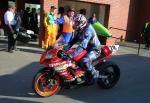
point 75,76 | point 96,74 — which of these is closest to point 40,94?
point 75,76

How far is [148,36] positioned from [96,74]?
35.8 feet

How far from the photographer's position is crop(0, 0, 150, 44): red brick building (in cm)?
1688

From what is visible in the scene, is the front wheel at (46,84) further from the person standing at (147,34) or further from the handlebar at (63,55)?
the person standing at (147,34)

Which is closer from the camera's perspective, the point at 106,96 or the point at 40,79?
the point at 40,79

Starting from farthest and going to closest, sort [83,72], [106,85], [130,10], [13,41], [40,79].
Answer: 1. [130,10]
2. [13,41]
3. [106,85]
4. [83,72]
5. [40,79]

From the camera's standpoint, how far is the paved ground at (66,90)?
24.7ft

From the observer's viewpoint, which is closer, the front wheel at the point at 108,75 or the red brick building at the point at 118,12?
the front wheel at the point at 108,75

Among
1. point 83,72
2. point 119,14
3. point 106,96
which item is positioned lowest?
point 106,96

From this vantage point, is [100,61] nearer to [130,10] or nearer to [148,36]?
[148,36]

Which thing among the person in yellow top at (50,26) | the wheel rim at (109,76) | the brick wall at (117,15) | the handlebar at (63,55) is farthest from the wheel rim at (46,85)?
the brick wall at (117,15)

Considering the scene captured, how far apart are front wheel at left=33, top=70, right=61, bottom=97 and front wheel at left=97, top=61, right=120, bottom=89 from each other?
122 cm

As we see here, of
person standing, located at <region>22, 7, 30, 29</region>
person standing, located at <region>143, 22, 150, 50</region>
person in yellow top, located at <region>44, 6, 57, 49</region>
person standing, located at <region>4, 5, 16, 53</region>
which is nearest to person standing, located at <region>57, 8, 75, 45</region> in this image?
person in yellow top, located at <region>44, 6, 57, 49</region>

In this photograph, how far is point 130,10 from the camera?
2078 centimetres

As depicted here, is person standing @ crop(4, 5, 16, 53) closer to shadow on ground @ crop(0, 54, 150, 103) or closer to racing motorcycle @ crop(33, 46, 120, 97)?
shadow on ground @ crop(0, 54, 150, 103)
